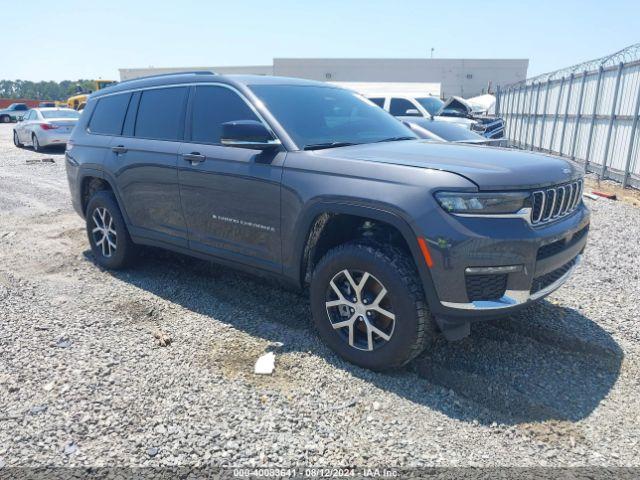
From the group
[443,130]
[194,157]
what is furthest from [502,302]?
[443,130]

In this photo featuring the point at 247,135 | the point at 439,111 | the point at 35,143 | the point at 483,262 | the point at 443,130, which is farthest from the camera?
the point at 35,143

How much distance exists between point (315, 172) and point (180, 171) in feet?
4.80

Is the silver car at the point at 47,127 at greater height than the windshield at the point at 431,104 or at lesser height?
lesser

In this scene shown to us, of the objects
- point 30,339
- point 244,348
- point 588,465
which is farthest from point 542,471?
point 30,339

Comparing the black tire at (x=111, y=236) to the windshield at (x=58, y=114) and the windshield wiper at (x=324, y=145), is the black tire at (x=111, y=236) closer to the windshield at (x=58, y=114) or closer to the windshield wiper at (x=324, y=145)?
the windshield wiper at (x=324, y=145)

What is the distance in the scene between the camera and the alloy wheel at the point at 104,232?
5262mm

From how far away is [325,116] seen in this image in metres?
4.07

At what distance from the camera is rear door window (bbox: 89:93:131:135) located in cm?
514

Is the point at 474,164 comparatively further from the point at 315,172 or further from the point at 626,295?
the point at 626,295

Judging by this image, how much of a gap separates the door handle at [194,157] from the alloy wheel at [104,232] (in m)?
1.48

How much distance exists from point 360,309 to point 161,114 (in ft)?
8.98

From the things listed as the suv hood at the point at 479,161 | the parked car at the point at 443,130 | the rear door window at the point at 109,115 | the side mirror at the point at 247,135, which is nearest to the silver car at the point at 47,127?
the parked car at the point at 443,130

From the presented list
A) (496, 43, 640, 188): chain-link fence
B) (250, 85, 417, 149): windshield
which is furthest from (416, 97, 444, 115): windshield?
(250, 85, 417, 149): windshield

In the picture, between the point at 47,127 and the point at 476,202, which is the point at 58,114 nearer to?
the point at 47,127
